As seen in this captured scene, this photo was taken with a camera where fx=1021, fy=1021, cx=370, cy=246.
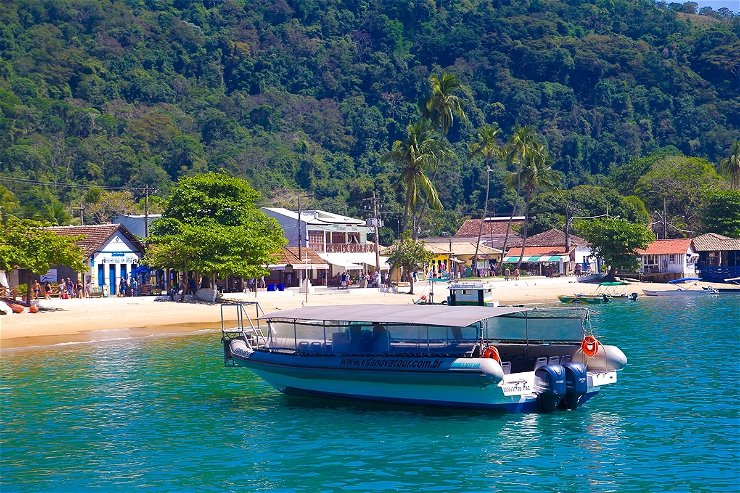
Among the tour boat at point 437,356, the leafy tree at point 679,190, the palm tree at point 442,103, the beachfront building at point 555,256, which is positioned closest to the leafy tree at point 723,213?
the leafy tree at point 679,190

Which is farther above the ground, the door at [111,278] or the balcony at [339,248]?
the balcony at [339,248]

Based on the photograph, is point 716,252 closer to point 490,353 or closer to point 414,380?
point 490,353

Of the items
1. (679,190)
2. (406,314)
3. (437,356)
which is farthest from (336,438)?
(679,190)

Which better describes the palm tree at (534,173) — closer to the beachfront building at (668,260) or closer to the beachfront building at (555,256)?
the beachfront building at (555,256)

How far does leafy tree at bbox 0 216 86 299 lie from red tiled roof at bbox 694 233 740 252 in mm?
63204

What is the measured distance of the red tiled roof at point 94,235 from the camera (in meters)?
59.9

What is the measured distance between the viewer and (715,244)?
9438 cm

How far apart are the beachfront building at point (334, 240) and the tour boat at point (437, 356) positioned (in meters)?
52.6

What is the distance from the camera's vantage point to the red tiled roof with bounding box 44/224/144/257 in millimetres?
59944

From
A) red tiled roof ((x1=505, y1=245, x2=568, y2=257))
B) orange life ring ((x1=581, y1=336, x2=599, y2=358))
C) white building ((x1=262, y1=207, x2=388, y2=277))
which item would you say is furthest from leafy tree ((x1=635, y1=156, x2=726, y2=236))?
orange life ring ((x1=581, y1=336, x2=599, y2=358))

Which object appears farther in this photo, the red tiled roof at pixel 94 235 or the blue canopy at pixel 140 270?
the blue canopy at pixel 140 270

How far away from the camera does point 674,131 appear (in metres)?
199

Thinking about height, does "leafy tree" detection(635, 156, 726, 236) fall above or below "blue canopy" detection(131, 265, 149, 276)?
above

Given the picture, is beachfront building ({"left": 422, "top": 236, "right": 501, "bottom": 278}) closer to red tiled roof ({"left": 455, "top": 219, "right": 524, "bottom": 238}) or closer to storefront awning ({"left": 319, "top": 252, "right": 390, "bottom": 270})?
storefront awning ({"left": 319, "top": 252, "right": 390, "bottom": 270})
